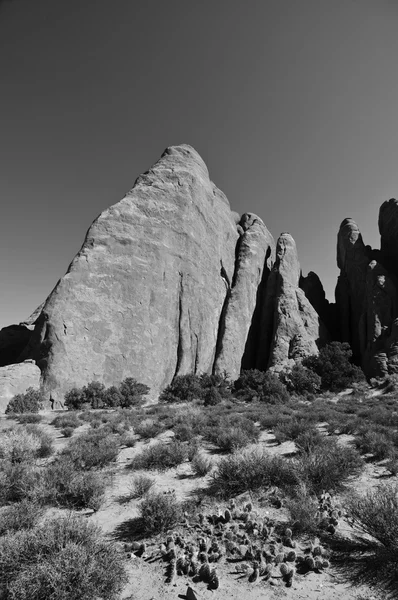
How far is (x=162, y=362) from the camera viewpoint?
105 ft

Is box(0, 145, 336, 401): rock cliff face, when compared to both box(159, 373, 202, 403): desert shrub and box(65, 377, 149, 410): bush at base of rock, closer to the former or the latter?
box(65, 377, 149, 410): bush at base of rock

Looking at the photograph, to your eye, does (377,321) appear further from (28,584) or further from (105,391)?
(28,584)

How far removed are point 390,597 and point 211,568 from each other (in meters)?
2.32

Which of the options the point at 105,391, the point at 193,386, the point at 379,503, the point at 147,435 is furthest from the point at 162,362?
the point at 379,503

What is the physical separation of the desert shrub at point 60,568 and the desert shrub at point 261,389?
70.7ft

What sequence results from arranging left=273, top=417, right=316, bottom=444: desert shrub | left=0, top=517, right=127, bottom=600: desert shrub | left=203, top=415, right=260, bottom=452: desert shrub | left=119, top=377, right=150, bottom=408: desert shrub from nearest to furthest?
left=0, top=517, right=127, bottom=600: desert shrub, left=203, top=415, right=260, bottom=452: desert shrub, left=273, top=417, right=316, bottom=444: desert shrub, left=119, top=377, right=150, bottom=408: desert shrub

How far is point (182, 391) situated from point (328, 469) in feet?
73.8

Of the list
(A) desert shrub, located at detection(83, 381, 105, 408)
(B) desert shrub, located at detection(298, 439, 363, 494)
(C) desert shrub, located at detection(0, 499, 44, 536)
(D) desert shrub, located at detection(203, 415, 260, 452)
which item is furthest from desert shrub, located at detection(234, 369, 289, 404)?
(C) desert shrub, located at detection(0, 499, 44, 536)

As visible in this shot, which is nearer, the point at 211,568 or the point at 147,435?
the point at 211,568

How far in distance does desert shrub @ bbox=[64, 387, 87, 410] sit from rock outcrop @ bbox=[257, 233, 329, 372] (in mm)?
22031

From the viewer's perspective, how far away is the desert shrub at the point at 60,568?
3316 mm

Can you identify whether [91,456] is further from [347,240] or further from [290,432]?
[347,240]

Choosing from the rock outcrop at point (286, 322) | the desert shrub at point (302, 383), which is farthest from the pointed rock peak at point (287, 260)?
the desert shrub at point (302, 383)

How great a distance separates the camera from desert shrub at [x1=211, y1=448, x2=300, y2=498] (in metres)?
6.52
